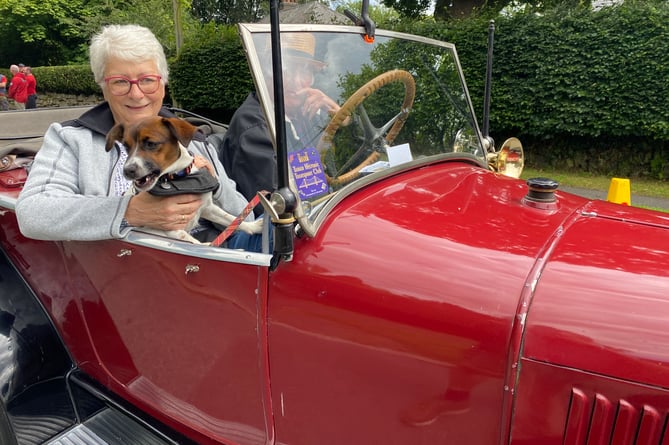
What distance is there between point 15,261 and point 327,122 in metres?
1.44

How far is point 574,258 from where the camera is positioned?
121cm

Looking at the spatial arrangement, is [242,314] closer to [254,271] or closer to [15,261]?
[254,271]

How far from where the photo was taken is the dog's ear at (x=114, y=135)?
177cm

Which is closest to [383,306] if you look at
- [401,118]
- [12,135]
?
[401,118]

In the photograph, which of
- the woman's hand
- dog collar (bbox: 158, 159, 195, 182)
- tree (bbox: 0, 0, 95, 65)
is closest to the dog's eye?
dog collar (bbox: 158, 159, 195, 182)

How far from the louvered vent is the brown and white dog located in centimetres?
117

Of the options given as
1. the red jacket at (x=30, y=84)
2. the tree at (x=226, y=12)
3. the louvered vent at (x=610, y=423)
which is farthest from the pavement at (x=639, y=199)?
the red jacket at (x=30, y=84)

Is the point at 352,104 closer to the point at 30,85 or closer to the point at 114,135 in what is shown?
the point at 114,135

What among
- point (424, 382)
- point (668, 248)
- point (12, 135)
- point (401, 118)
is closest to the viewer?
point (424, 382)

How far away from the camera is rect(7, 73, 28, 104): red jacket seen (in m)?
16.1

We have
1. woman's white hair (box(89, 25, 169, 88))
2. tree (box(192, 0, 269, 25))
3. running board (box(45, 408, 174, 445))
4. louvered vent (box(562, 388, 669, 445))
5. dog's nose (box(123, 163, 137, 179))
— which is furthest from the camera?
tree (box(192, 0, 269, 25))

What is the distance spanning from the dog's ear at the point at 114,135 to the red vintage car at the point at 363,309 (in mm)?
362

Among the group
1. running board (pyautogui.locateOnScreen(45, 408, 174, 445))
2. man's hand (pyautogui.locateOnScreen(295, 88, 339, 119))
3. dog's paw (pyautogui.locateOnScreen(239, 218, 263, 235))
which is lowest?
running board (pyautogui.locateOnScreen(45, 408, 174, 445))

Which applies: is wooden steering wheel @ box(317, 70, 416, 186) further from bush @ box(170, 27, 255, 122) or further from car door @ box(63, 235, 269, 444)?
bush @ box(170, 27, 255, 122)
